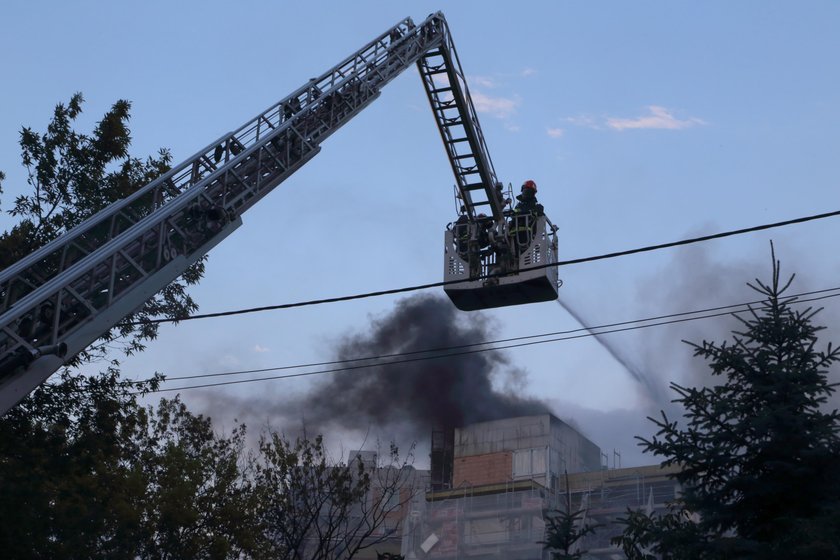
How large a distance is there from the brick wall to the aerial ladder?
61.0 meters

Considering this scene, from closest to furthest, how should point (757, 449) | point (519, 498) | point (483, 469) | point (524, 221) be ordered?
point (757, 449), point (524, 221), point (519, 498), point (483, 469)

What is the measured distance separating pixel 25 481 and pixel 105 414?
1.90m

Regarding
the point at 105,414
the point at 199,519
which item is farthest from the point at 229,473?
the point at 105,414

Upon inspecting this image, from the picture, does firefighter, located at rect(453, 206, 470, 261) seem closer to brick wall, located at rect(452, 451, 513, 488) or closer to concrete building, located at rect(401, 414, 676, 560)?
concrete building, located at rect(401, 414, 676, 560)

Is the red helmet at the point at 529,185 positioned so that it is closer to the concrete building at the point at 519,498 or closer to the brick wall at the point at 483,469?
the concrete building at the point at 519,498

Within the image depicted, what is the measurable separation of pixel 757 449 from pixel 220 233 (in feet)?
25.3

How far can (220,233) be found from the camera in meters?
13.6

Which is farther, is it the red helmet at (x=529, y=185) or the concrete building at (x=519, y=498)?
Answer: the concrete building at (x=519, y=498)

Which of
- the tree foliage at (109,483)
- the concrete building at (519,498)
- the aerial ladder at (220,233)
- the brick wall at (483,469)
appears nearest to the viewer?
the aerial ladder at (220,233)

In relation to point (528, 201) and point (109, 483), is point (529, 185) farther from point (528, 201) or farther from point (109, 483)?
point (109, 483)

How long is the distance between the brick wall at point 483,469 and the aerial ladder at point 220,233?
61.0m

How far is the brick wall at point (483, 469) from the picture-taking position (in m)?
79.1

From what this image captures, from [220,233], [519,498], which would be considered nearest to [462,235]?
[220,233]

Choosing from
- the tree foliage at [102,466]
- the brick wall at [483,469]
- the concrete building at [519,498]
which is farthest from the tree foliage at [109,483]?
the brick wall at [483,469]
